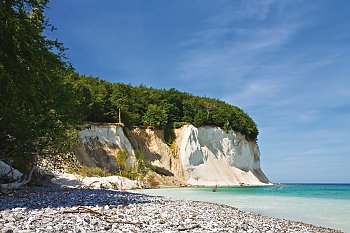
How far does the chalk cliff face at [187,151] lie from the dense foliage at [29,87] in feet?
111

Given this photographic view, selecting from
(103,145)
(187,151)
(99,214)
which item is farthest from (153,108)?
(99,214)

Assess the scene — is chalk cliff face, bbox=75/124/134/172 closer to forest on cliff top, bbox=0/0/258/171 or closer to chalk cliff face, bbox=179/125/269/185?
chalk cliff face, bbox=179/125/269/185

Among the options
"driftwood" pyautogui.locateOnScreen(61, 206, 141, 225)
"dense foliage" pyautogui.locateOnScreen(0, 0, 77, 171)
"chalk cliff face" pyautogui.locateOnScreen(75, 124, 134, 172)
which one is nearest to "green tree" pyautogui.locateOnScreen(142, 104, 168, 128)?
"chalk cliff face" pyautogui.locateOnScreen(75, 124, 134, 172)

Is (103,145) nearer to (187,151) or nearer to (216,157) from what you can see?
(187,151)

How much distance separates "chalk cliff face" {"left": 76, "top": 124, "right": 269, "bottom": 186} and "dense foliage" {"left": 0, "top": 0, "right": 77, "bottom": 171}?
33874 millimetres

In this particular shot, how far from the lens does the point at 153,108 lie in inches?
2603

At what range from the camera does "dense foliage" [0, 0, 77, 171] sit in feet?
41.9

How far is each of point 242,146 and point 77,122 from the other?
64.1m

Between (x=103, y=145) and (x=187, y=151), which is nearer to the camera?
(x=103, y=145)

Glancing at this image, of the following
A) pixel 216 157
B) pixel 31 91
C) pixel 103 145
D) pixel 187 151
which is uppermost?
pixel 187 151

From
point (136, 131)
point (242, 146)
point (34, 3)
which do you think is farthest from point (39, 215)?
point (242, 146)

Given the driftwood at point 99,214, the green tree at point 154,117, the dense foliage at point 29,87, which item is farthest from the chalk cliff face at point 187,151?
the driftwood at point 99,214

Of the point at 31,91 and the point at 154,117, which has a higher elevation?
the point at 154,117

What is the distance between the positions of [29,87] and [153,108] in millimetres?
52741
